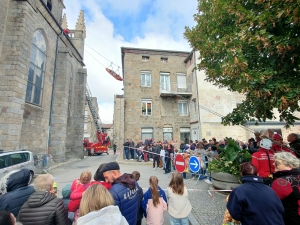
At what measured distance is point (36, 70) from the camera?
11.8m

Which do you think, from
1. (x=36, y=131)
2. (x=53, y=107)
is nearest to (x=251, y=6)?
(x=36, y=131)

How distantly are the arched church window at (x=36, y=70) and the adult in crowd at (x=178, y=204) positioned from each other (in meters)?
11.8

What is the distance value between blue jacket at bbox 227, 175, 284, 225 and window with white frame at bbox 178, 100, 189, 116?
17182mm

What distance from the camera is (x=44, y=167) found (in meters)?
10.1

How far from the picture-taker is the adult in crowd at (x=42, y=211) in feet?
6.20

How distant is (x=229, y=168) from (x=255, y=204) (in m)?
4.03

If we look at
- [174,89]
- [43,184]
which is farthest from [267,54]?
[174,89]

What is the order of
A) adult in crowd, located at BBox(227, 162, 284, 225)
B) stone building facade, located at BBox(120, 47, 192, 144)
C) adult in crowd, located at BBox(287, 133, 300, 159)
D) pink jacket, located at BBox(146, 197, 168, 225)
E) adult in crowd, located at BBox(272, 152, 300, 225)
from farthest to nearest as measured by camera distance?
1. stone building facade, located at BBox(120, 47, 192, 144)
2. adult in crowd, located at BBox(287, 133, 300, 159)
3. pink jacket, located at BBox(146, 197, 168, 225)
4. adult in crowd, located at BBox(272, 152, 300, 225)
5. adult in crowd, located at BBox(227, 162, 284, 225)

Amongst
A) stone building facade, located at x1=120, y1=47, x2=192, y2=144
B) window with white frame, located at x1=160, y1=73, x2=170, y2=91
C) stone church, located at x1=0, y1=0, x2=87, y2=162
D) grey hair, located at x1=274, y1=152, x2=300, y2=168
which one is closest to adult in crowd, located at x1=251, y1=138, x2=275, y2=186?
grey hair, located at x1=274, y1=152, x2=300, y2=168

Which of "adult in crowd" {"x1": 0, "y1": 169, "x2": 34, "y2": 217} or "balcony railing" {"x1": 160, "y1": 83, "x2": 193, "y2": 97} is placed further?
"balcony railing" {"x1": 160, "y1": 83, "x2": 193, "y2": 97}

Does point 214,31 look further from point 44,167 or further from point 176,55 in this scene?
point 176,55

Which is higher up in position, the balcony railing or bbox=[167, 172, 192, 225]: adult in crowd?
the balcony railing

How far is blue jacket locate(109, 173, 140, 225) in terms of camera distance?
2012mm

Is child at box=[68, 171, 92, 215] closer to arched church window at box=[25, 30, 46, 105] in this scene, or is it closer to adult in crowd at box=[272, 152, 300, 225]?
adult in crowd at box=[272, 152, 300, 225]
